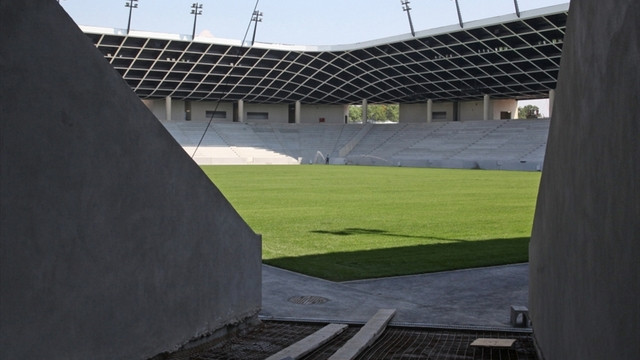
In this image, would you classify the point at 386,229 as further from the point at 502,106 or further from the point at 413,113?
the point at 413,113

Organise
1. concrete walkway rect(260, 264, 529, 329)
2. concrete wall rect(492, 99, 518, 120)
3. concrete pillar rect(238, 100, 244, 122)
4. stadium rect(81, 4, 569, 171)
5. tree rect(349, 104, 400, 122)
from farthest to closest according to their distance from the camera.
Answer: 1. tree rect(349, 104, 400, 122)
2. concrete pillar rect(238, 100, 244, 122)
3. concrete wall rect(492, 99, 518, 120)
4. stadium rect(81, 4, 569, 171)
5. concrete walkway rect(260, 264, 529, 329)

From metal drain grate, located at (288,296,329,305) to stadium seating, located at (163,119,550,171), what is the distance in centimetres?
Result: 5391

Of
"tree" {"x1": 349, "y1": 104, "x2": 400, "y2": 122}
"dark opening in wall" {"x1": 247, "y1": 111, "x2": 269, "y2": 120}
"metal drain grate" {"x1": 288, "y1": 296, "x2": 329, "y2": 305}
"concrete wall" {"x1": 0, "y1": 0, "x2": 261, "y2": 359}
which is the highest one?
"tree" {"x1": 349, "y1": 104, "x2": 400, "y2": 122}

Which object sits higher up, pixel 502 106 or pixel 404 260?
pixel 502 106

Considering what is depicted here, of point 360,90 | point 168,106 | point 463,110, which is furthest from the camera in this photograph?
point 360,90

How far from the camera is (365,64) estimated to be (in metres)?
84.0

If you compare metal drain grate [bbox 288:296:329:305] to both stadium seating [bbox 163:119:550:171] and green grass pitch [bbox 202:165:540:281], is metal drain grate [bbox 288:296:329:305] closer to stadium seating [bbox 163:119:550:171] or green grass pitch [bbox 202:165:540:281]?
green grass pitch [bbox 202:165:540:281]

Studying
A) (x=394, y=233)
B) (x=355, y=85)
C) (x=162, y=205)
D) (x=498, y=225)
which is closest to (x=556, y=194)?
(x=162, y=205)

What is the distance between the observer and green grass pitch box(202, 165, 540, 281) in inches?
486

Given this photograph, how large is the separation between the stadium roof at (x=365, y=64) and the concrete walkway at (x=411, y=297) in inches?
2129

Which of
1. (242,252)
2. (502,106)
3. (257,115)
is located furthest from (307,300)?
(257,115)

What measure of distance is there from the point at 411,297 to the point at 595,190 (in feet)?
20.4

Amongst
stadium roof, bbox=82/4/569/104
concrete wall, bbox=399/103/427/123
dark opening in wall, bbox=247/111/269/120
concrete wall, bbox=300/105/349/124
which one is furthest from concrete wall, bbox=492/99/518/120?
dark opening in wall, bbox=247/111/269/120

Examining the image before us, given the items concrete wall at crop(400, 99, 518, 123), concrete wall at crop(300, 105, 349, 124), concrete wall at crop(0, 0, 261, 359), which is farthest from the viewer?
concrete wall at crop(300, 105, 349, 124)
